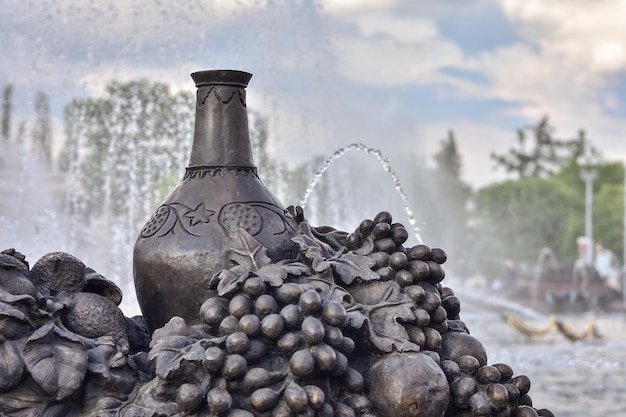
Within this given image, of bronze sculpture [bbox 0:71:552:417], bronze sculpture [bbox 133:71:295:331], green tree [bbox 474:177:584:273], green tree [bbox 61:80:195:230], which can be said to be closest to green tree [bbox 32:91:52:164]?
green tree [bbox 61:80:195:230]

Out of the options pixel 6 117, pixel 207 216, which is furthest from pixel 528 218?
pixel 207 216

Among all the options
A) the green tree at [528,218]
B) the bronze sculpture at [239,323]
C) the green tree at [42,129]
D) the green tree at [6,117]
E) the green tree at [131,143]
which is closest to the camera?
the bronze sculpture at [239,323]

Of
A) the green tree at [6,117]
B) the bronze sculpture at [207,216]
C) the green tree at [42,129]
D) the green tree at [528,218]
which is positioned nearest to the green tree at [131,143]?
the green tree at [42,129]

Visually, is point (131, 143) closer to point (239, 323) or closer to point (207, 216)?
point (207, 216)

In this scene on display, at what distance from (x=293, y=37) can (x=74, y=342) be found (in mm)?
8538

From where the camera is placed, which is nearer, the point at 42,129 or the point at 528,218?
the point at 42,129

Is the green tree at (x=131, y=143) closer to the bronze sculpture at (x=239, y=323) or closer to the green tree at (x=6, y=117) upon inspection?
the green tree at (x=6, y=117)

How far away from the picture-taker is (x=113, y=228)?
386 inches

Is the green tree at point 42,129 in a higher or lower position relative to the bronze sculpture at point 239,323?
higher

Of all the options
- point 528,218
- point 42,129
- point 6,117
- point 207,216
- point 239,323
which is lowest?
point 239,323

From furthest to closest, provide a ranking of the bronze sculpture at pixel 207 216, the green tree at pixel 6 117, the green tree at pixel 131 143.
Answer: the green tree at pixel 6 117 → the green tree at pixel 131 143 → the bronze sculpture at pixel 207 216

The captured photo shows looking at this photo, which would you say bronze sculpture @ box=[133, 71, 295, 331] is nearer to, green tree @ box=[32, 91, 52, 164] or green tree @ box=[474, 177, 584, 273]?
green tree @ box=[32, 91, 52, 164]

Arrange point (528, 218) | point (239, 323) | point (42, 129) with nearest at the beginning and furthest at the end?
point (239, 323)
point (42, 129)
point (528, 218)

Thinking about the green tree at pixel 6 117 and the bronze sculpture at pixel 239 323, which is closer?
the bronze sculpture at pixel 239 323
